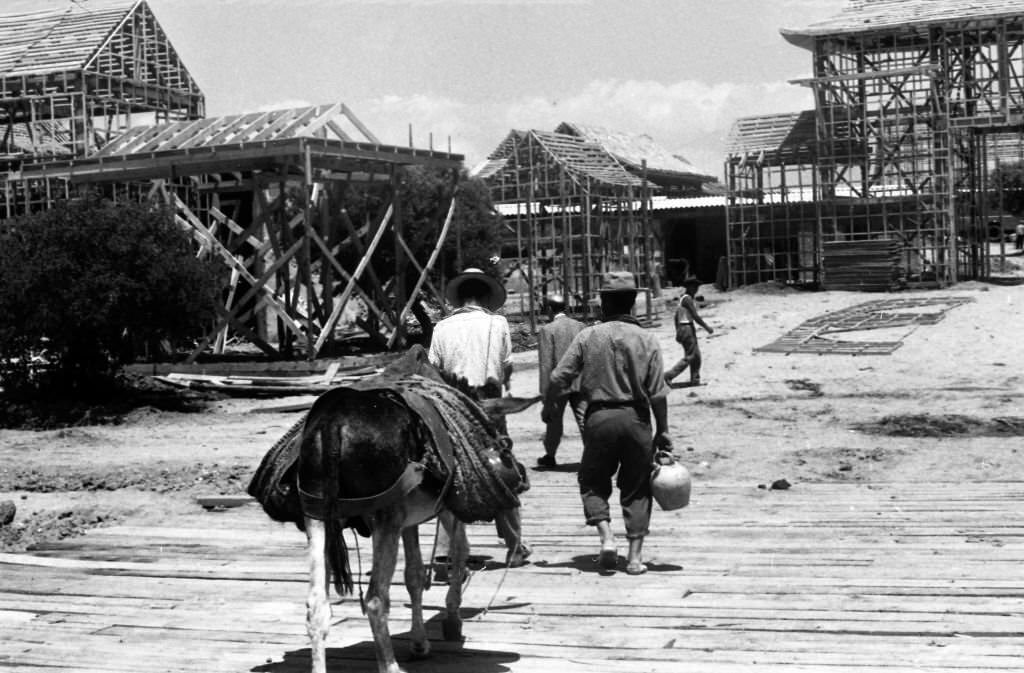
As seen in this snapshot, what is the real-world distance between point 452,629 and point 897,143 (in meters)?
31.8

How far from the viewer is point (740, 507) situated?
37.8ft

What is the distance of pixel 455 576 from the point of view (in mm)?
7332

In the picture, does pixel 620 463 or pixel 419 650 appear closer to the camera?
pixel 419 650

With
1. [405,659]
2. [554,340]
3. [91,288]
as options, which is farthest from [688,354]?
[405,659]

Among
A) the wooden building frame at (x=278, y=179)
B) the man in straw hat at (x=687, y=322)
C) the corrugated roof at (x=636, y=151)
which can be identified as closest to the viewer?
the man in straw hat at (x=687, y=322)

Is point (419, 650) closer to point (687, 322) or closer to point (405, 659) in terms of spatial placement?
point (405, 659)

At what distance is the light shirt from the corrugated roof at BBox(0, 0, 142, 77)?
33.2 metres

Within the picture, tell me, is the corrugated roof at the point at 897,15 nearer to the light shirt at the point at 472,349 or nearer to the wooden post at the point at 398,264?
the wooden post at the point at 398,264

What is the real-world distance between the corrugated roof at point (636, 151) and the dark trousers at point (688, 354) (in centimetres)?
2673

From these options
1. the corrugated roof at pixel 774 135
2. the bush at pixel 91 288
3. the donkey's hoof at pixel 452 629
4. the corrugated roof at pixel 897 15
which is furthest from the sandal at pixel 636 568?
the corrugated roof at pixel 774 135

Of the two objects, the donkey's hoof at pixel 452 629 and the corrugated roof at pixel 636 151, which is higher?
the corrugated roof at pixel 636 151

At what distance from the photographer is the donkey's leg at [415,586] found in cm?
683

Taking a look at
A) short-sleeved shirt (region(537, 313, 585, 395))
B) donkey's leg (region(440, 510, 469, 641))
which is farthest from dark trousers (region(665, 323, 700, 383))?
donkey's leg (region(440, 510, 469, 641))

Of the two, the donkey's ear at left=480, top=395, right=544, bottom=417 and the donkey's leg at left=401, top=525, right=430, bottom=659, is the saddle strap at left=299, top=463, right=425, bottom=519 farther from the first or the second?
the donkey's ear at left=480, top=395, right=544, bottom=417
